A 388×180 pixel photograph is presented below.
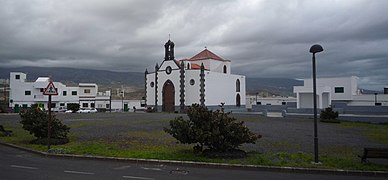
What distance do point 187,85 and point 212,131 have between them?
132 feet

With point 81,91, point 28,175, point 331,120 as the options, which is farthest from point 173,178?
point 81,91

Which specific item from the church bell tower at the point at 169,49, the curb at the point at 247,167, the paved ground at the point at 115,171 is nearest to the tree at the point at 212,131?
the curb at the point at 247,167

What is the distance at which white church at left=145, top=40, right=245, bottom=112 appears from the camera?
49.7m

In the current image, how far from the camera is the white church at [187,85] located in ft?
163

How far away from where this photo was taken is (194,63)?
5822 centimetres

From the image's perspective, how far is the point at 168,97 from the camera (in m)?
51.9

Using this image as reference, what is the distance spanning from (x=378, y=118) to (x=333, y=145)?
1869 centimetres

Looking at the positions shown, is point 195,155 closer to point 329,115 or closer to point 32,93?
point 329,115

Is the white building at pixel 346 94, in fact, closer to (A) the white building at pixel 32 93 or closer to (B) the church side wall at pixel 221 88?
(B) the church side wall at pixel 221 88

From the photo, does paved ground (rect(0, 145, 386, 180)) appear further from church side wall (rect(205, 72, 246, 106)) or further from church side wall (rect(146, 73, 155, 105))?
church side wall (rect(146, 73, 155, 105))

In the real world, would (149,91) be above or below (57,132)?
above

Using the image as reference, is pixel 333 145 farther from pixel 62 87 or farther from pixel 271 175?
pixel 62 87

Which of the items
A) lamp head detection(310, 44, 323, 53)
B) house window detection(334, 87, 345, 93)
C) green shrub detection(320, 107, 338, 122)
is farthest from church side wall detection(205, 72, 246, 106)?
lamp head detection(310, 44, 323, 53)

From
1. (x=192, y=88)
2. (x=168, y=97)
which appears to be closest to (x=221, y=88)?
(x=192, y=88)
